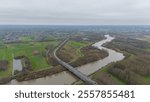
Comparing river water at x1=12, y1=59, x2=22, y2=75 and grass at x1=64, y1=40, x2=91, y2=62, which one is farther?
grass at x1=64, y1=40, x2=91, y2=62

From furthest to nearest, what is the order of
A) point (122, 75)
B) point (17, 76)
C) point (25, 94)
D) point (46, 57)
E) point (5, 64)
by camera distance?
point (46, 57)
point (5, 64)
point (17, 76)
point (122, 75)
point (25, 94)

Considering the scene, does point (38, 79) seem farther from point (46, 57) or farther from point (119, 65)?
point (119, 65)

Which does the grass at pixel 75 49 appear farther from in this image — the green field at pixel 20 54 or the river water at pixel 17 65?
the river water at pixel 17 65

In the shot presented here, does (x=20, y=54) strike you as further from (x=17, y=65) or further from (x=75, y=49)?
(x=75, y=49)

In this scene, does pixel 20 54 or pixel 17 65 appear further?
pixel 20 54

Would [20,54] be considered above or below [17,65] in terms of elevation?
above

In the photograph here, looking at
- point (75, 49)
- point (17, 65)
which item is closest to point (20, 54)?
point (17, 65)

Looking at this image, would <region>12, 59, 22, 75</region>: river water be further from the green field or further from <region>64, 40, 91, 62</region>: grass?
<region>64, 40, 91, 62</region>: grass

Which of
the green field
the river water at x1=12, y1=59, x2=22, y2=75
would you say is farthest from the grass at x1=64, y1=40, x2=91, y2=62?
the river water at x1=12, y1=59, x2=22, y2=75

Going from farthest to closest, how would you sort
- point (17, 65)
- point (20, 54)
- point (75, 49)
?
point (75, 49) < point (20, 54) < point (17, 65)

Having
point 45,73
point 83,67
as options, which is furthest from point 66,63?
point 45,73

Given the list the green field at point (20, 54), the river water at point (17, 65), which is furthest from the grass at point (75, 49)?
the river water at point (17, 65)
